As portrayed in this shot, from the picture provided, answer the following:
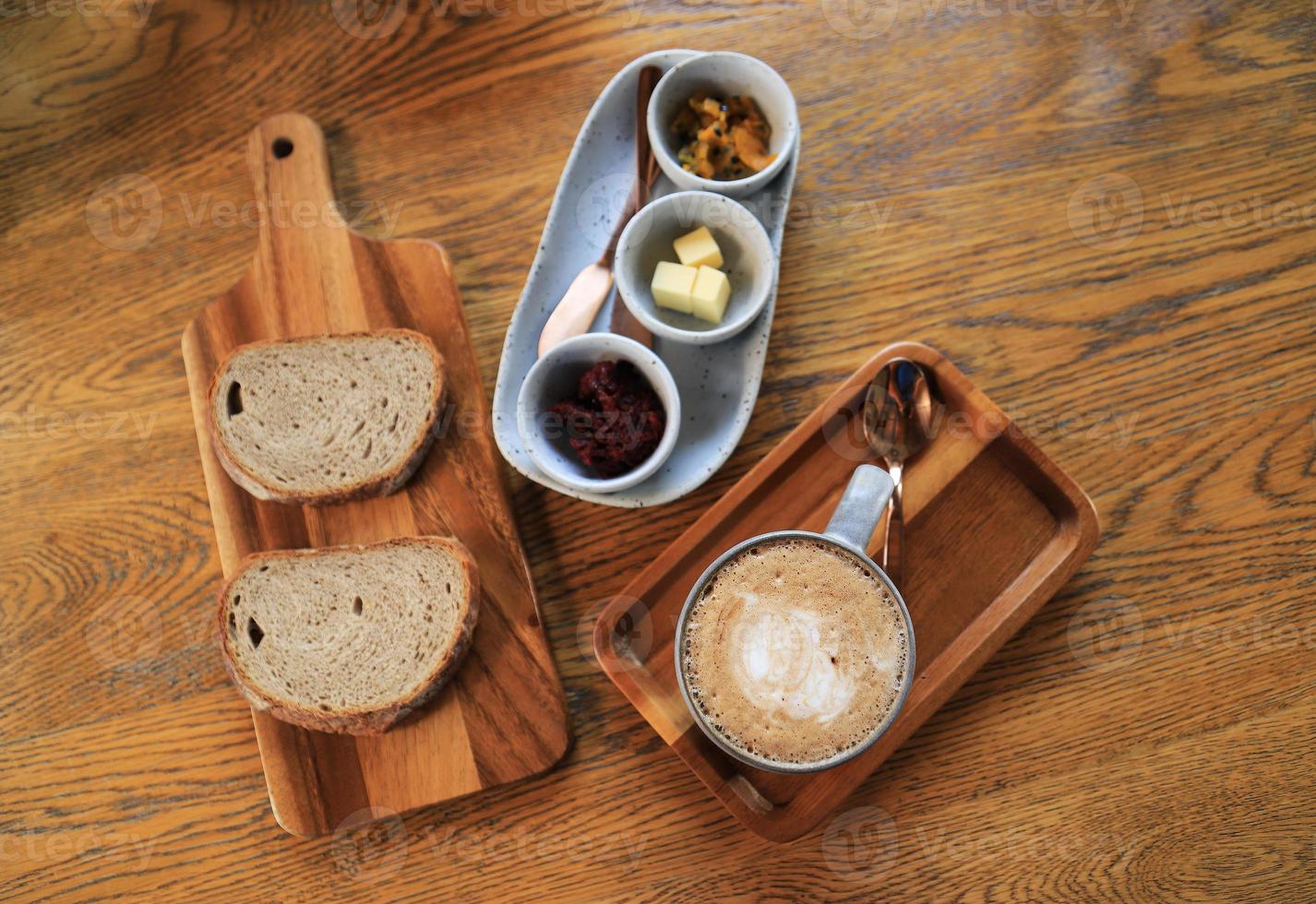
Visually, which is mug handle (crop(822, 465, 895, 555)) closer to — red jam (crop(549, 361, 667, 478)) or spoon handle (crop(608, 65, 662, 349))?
red jam (crop(549, 361, 667, 478))

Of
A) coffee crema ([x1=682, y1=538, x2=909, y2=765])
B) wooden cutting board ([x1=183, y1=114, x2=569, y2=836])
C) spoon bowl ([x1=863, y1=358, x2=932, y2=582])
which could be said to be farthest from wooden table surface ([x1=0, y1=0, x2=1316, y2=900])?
coffee crema ([x1=682, y1=538, x2=909, y2=765])

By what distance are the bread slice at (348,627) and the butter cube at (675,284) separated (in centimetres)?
63

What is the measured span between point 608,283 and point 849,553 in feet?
2.42

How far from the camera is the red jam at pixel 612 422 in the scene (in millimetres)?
1666

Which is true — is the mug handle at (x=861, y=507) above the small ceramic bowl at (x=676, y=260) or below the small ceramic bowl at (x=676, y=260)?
below

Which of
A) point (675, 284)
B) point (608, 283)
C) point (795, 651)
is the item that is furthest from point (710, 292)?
point (795, 651)

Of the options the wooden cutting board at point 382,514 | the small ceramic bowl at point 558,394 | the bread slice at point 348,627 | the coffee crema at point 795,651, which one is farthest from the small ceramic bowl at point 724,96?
the bread slice at point 348,627

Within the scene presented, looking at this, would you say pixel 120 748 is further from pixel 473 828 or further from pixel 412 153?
pixel 412 153

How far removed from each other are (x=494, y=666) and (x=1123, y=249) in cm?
156

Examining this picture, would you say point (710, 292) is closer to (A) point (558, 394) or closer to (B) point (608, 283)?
(B) point (608, 283)

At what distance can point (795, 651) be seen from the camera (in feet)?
4.70

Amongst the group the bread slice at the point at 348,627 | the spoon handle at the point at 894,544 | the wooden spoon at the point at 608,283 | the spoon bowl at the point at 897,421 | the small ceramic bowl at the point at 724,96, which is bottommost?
the bread slice at the point at 348,627

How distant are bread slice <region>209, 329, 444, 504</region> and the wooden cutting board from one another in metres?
0.06

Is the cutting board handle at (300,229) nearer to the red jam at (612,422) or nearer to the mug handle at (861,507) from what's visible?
the red jam at (612,422)
